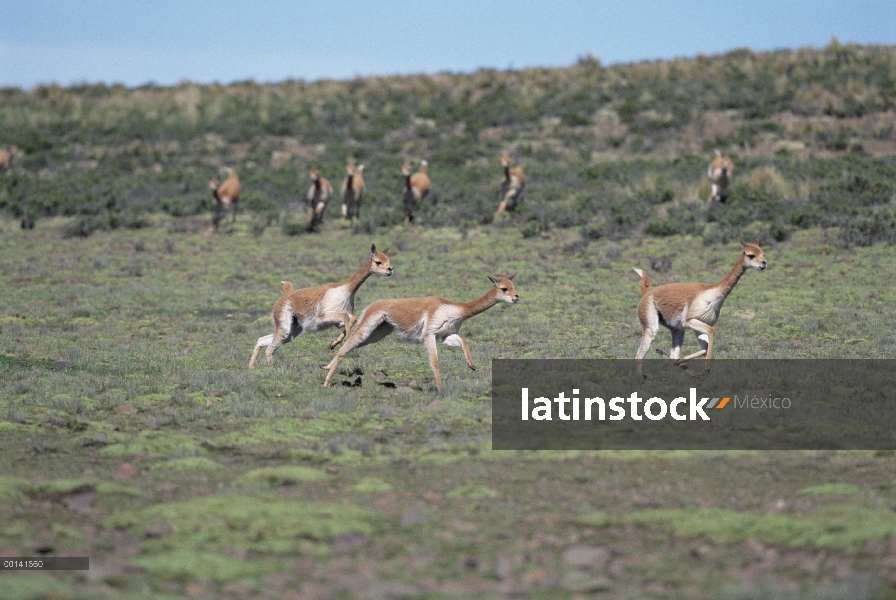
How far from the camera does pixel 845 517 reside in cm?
706

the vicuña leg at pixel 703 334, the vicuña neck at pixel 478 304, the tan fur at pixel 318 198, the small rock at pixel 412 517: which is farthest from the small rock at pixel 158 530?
the tan fur at pixel 318 198

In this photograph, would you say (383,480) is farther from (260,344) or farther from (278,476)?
(260,344)

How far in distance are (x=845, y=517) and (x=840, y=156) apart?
1133 inches

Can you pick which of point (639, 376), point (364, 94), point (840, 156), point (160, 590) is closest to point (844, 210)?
point (840, 156)

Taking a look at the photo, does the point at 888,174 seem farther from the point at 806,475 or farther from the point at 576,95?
the point at 806,475

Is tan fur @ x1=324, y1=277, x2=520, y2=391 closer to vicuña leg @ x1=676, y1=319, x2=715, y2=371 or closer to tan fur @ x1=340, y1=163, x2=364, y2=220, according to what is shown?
vicuña leg @ x1=676, y1=319, x2=715, y2=371

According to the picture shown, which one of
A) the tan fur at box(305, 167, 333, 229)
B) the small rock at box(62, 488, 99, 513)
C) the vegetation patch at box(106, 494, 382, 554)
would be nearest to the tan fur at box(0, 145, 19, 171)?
the tan fur at box(305, 167, 333, 229)

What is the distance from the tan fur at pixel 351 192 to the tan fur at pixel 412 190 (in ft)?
4.32

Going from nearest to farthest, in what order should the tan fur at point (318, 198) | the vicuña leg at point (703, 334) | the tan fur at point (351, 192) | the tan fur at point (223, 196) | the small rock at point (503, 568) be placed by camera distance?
the small rock at point (503, 568)
the vicuña leg at point (703, 334)
the tan fur at point (318, 198)
the tan fur at point (351, 192)
the tan fur at point (223, 196)

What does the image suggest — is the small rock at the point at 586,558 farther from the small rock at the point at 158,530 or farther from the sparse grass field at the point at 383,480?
the small rock at the point at 158,530

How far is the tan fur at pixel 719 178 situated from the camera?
92.8ft

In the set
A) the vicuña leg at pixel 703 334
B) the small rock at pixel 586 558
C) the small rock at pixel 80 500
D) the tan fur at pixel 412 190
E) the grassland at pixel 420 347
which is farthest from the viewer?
the tan fur at pixel 412 190

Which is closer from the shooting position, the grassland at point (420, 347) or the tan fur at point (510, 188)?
the grassland at point (420, 347)

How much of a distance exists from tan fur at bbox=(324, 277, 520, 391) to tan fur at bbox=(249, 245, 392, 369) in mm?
783
